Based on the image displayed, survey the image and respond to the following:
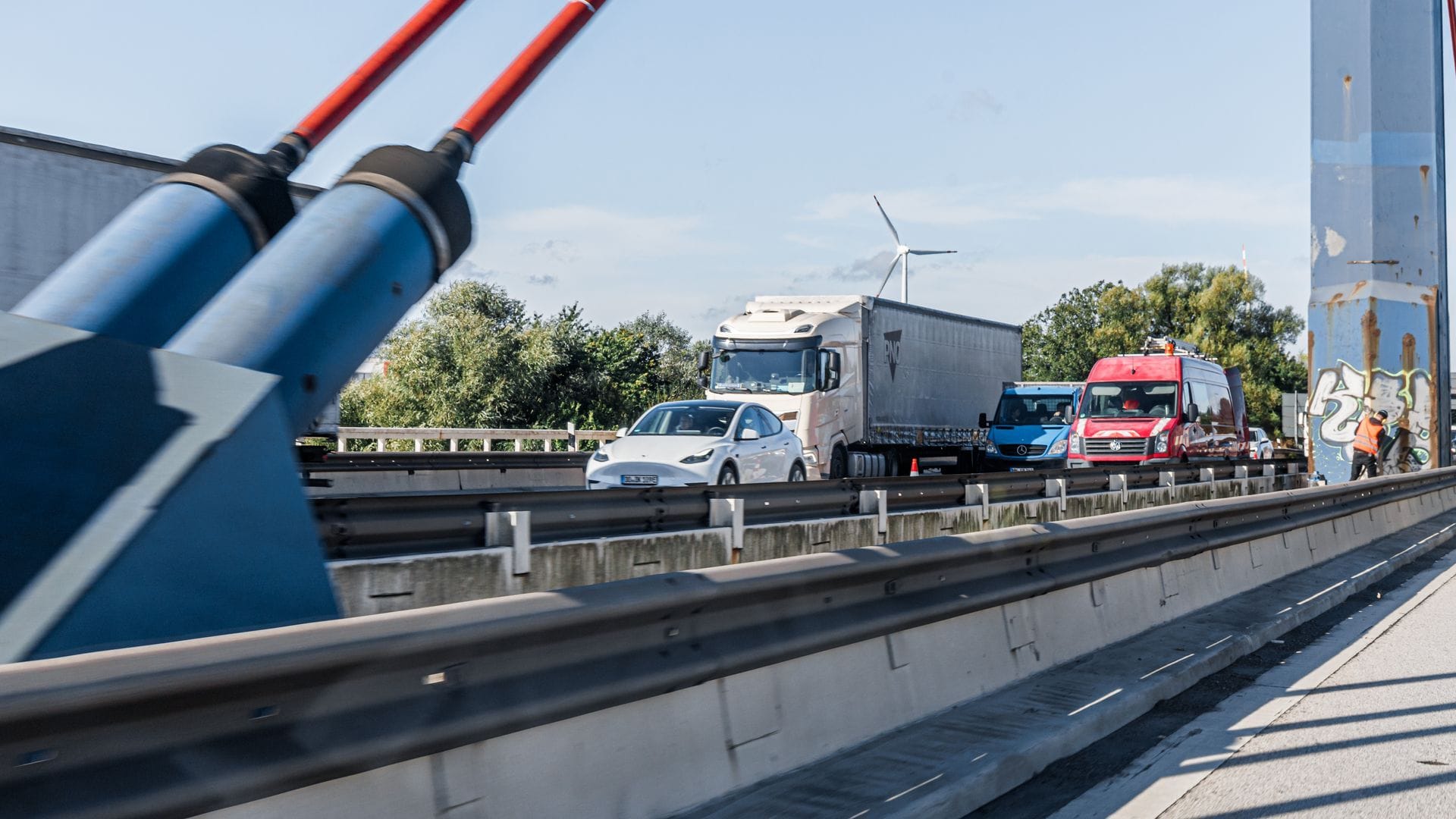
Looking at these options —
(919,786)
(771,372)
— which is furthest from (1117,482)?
(919,786)

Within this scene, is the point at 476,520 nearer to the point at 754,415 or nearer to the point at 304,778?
the point at 304,778

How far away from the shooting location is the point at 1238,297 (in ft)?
332

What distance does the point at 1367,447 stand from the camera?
2434 centimetres

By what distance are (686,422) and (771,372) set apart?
Answer: 9265 millimetres

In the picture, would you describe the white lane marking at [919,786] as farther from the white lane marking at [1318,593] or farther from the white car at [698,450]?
the white car at [698,450]

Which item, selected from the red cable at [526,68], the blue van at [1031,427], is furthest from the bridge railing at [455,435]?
the red cable at [526,68]

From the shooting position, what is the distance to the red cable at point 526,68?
8.00 meters

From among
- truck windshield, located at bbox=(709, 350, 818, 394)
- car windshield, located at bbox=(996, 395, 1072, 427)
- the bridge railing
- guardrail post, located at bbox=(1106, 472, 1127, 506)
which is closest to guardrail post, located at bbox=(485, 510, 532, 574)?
guardrail post, located at bbox=(1106, 472, 1127, 506)

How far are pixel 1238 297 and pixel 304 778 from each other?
4179 inches

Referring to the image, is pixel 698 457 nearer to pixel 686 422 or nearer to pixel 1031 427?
pixel 686 422

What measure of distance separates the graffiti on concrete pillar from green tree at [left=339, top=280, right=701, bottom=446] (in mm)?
31196

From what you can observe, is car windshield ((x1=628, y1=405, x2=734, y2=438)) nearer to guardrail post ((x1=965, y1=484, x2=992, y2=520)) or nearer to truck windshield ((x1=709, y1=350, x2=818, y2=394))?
guardrail post ((x1=965, y1=484, x2=992, y2=520))

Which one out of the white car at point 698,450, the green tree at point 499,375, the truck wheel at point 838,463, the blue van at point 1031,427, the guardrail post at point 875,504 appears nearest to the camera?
the guardrail post at point 875,504

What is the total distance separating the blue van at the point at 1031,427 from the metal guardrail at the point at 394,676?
2916 centimetres
